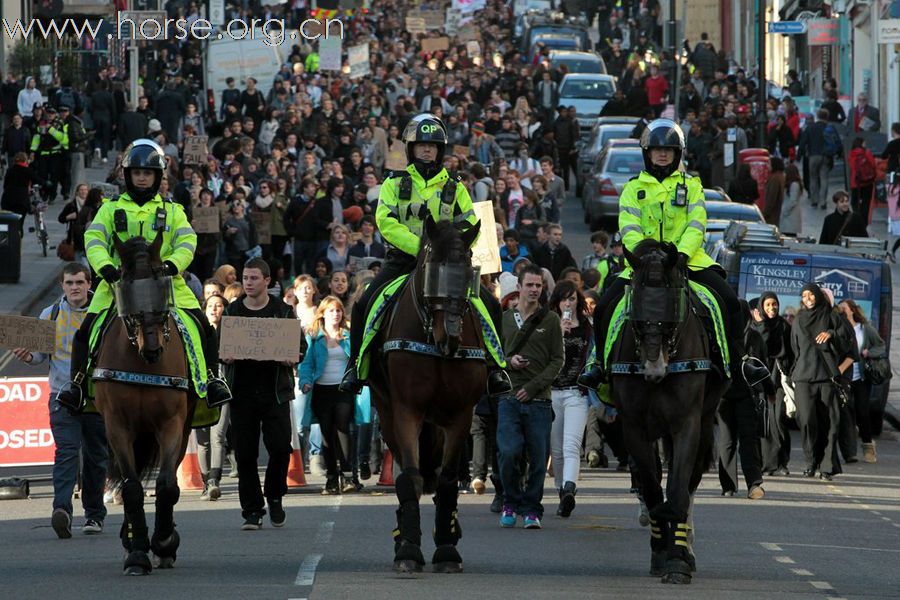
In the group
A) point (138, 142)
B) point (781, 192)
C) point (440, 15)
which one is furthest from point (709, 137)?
point (440, 15)

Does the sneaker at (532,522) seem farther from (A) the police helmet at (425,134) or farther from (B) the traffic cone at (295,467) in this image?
(B) the traffic cone at (295,467)

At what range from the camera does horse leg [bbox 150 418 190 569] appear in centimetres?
1348

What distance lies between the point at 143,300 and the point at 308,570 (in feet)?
6.15

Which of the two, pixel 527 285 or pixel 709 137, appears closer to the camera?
pixel 527 285

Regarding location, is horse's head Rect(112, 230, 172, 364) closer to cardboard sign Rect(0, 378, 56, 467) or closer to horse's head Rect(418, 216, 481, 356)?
horse's head Rect(418, 216, 481, 356)

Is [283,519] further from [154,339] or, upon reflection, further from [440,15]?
[440,15]

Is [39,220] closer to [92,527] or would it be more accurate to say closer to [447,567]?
[92,527]

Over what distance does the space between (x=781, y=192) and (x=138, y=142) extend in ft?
77.7

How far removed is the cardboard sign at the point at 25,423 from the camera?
65.7 ft

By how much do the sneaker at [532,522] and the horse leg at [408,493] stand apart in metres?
2.85

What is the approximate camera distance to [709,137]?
41719 mm

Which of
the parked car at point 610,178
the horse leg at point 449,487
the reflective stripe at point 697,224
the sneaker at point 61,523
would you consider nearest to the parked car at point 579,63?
the parked car at point 610,178

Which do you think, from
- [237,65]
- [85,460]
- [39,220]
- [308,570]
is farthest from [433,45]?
[308,570]

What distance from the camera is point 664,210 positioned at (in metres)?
14.0
